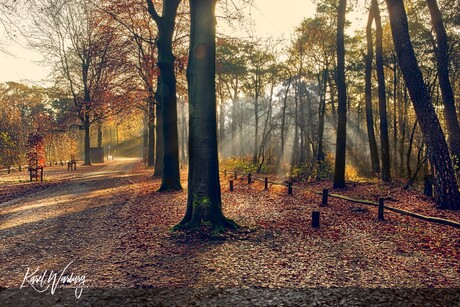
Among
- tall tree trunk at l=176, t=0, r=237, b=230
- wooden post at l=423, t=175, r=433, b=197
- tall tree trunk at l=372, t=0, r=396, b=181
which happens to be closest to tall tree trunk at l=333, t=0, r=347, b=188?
wooden post at l=423, t=175, r=433, b=197

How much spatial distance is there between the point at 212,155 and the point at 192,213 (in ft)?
5.06

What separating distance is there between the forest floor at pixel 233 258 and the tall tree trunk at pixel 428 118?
2.30 feet

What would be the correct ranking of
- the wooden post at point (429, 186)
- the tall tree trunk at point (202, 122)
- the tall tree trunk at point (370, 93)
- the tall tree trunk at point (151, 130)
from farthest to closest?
the tall tree trunk at point (151, 130)
the tall tree trunk at point (370, 93)
the wooden post at point (429, 186)
the tall tree trunk at point (202, 122)

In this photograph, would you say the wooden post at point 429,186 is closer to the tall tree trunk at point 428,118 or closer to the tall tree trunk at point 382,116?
the tall tree trunk at point 428,118

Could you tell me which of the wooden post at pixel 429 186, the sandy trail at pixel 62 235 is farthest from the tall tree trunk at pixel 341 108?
the sandy trail at pixel 62 235

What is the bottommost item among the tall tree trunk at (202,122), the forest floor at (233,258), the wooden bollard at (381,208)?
the forest floor at (233,258)

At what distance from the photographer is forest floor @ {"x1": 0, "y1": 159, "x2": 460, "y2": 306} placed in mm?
4391

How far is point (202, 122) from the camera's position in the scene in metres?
7.94

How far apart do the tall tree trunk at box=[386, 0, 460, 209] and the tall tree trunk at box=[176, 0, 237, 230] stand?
20.5ft

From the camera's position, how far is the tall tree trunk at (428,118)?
977cm

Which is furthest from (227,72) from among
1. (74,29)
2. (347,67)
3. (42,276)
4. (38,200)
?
(42,276)

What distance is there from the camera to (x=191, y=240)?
7043 mm

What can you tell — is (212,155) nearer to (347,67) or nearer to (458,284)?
(458,284)

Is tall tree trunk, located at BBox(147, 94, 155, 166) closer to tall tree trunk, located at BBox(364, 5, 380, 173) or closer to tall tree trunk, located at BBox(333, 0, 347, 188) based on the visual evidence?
tall tree trunk, located at BBox(333, 0, 347, 188)
